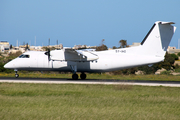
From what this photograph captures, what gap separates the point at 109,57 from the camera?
24.4m

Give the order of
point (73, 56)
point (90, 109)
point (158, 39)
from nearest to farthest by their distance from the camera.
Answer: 1. point (90, 109)
2. point (73, 56)
3. point (158, 39)

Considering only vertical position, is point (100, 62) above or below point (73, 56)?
below

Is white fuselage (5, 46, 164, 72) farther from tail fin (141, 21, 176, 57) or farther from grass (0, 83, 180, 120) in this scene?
grass (0, 83, 180, 120)

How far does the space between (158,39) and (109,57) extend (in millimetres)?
5306

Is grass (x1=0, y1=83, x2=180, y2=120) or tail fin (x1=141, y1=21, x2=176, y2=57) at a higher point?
tail fin (x1=141, y1=21, x2=176, y2=57)

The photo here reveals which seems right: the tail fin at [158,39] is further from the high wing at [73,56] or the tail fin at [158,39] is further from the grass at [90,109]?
the grass at [90,109]

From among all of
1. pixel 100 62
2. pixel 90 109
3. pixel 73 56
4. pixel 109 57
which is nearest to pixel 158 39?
pixel 109 57

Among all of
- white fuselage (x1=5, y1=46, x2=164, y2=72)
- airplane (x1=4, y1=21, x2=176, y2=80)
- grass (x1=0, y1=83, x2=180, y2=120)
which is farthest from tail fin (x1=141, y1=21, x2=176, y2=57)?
grass (x1=0, y1=83, x2=180, y2=120)

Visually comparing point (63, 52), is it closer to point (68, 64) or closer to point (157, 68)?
point (68, 64)

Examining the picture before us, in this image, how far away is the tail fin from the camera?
Answer: 23.8 meters

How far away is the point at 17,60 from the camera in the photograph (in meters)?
25.5

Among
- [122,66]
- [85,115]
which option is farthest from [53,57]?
[85,115]

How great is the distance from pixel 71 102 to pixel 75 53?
11592 mm

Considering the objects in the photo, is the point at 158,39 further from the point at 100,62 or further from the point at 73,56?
the point at 73,56
